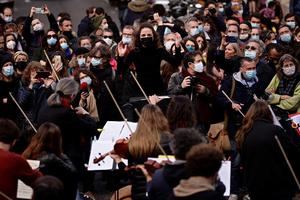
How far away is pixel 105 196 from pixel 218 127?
1861 millimetres

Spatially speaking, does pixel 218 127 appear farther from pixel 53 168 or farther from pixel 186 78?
pixel 53 168

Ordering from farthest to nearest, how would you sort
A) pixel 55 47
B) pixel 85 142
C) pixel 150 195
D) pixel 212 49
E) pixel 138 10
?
pixel 138 10, pixel 55 47, pixel 212 49, pixel 85 142, pixel 150 195

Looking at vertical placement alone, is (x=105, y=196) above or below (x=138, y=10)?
below

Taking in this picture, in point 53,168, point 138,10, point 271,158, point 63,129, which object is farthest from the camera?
point 138,10

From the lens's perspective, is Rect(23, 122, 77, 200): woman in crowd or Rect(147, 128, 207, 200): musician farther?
Rect(23, 122, 77, 200): woman in crowd

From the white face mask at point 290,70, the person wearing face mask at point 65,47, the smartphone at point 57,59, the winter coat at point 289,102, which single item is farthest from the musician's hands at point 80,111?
the person wearing face mask at point 65,47

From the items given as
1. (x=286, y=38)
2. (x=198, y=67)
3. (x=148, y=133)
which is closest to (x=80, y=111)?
(x=198, y=67)

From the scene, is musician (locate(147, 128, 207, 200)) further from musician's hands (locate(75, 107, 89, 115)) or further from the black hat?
the black hat

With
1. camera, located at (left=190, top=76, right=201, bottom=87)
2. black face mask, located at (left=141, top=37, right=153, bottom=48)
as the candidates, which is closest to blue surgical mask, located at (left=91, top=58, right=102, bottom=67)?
black face mask, located at (left=141, top=37, right=153, bottom=48)

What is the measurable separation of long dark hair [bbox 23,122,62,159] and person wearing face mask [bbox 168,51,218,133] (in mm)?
3758

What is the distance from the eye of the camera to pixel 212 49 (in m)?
15.8

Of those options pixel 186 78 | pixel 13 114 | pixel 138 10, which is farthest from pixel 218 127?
pixel 138 10

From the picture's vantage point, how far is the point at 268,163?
11398 mm

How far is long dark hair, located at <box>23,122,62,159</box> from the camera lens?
10633 millimetres
